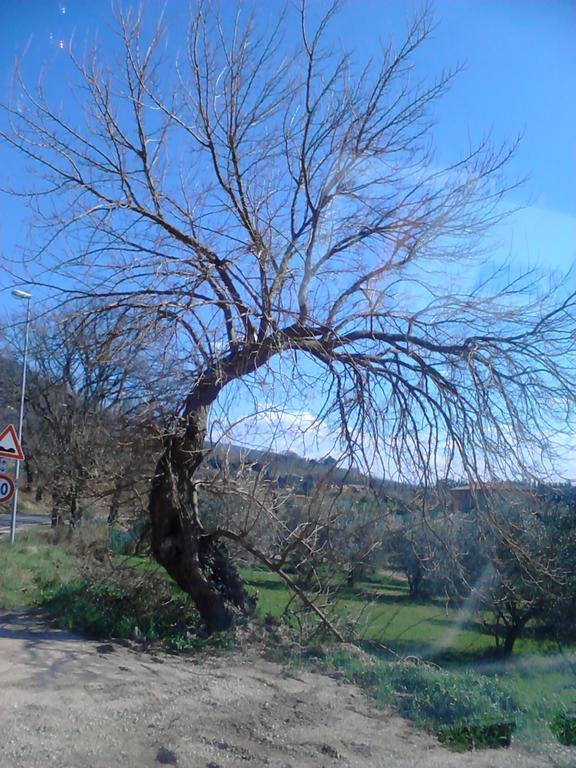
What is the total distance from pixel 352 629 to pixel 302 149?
21.8 feet

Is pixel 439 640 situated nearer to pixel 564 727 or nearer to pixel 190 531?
pixel 190 531

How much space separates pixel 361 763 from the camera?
5883 mm

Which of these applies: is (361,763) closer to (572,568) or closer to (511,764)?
(511,764)

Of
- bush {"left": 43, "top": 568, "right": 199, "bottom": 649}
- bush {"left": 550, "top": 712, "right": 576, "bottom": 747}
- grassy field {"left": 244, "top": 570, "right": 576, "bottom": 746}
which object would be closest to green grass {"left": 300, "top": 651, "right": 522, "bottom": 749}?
grassy field {"left": 244, "top": 570, "right": 576, "bottom": 746}

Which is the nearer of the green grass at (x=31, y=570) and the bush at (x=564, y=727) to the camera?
the bush at (x=564, y=727)

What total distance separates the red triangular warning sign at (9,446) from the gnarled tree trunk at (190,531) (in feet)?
12.3

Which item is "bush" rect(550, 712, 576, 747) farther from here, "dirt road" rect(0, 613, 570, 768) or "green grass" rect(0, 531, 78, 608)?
"green grass" rect(0, 531, 78, 608)

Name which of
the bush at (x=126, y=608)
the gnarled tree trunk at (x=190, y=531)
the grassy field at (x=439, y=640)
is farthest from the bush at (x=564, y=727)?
the gnarled tree trunk at (x=190, y=531)

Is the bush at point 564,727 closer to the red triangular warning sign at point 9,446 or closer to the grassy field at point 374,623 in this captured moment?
the grassy field at point 374,623

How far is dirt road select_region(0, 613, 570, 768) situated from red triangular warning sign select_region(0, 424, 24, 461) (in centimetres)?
536

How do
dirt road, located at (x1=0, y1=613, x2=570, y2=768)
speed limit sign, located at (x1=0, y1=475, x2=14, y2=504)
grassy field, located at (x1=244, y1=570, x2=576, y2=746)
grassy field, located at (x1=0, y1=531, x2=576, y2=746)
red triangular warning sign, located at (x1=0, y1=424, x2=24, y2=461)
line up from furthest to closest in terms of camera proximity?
red triangular warning sign, located at (x1=0, y1=424, x2=24, y2=461) < speed limit sign, located at (x1=0, y1=475, x2=14, y2=504) < grassy field, located at (x1=244, y1=570, x2=576, y2=746) < grassy field, located at (x1=0, y1=531, x2=576, y2=746) < dirt road, located at (x1=0, y1=613, x2=570, y2=768)

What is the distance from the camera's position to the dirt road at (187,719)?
222 inches

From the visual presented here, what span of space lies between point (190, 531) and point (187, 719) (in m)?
4.45

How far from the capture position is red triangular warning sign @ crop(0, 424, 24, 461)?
43.9ft
